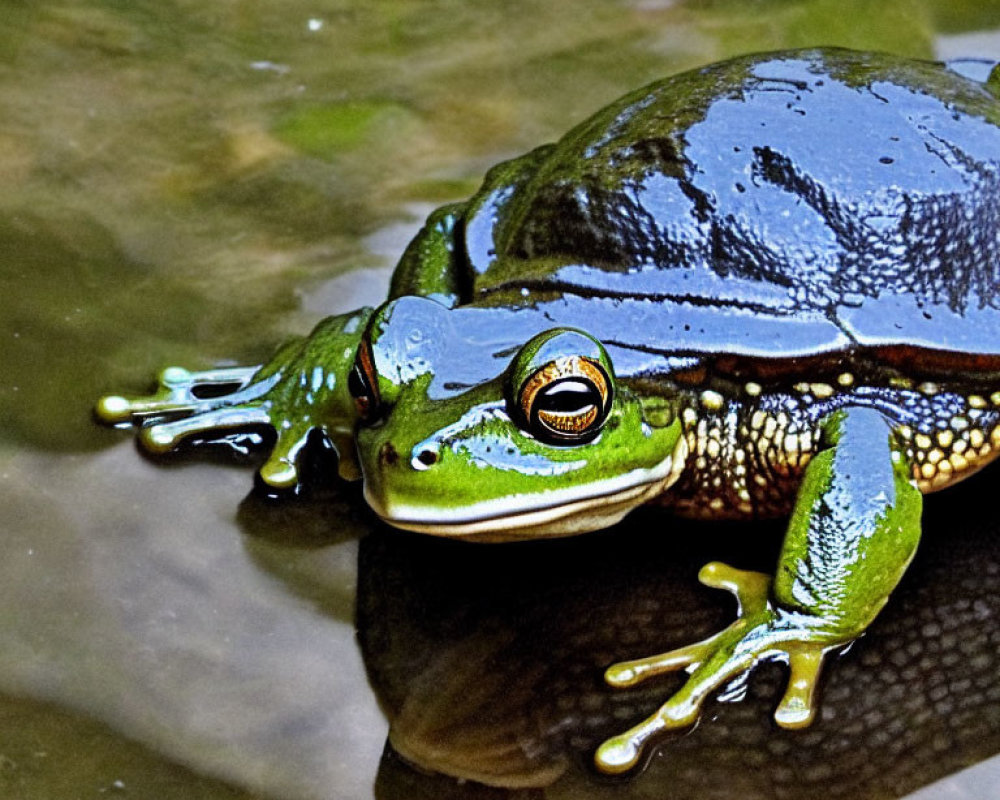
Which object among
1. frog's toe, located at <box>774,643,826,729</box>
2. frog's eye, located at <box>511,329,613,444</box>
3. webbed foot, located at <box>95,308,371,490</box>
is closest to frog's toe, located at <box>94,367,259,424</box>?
webbed foot, located at <box>95,308,371,490</box>

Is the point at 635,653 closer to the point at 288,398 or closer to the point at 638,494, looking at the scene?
the point at 638,494

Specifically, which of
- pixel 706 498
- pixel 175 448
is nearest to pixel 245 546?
pixel 175 448

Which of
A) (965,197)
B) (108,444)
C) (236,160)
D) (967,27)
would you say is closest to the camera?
(965,197)

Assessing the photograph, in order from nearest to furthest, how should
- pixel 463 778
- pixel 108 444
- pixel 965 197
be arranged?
pixel 463 778 → pixel 965 197 → pixel 108 444

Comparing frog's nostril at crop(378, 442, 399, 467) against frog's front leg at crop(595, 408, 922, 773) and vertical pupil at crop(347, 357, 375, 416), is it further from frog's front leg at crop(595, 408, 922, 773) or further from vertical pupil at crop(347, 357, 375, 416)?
frog's front leg at crop(595, 408, 922, 773)

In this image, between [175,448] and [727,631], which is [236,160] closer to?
[175,448]

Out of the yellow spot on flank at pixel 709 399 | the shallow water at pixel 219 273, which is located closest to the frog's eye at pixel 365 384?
the shallow water at pixel 219 273

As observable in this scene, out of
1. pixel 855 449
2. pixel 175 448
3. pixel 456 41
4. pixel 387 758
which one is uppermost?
pixel 456 41

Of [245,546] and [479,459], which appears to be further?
[245,546]
